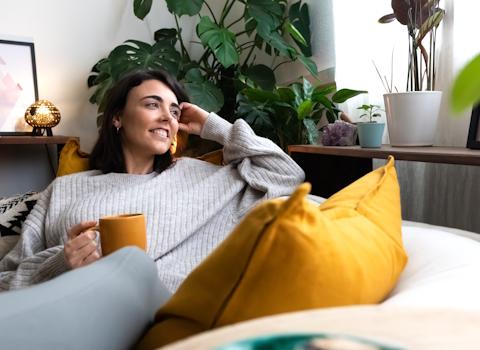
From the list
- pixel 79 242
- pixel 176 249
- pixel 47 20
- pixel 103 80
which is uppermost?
pixel 47 20

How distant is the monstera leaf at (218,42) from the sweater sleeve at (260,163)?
0.73 metres

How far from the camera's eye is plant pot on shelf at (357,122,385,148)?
154 centimetres

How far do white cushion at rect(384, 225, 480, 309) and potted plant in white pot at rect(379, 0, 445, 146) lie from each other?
668 millimetres

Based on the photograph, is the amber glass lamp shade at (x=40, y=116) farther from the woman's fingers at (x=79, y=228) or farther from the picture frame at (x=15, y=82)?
the woman's fingers at (x=79, y=228)

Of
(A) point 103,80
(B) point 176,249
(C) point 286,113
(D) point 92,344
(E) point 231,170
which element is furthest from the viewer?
(A) point 103,80

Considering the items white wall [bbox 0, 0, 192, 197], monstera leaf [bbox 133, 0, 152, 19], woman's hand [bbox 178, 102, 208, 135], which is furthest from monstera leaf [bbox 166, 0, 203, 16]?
woman's hand [bbox 178, 102, 208, 135]

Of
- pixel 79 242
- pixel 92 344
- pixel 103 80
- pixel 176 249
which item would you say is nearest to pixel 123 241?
pixel 79 242

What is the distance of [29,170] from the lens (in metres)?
2.79

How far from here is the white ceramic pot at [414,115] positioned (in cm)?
148

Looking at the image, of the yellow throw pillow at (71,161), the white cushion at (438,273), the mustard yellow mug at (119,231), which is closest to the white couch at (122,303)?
the white cushion at (438,273)

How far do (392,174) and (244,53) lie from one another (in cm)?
230

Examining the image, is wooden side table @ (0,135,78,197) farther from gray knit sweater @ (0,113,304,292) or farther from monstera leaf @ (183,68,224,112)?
gray knit sweater @ (0,113,304,292)

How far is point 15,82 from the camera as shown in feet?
8.52

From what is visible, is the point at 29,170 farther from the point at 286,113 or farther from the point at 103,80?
the point at 286,113
